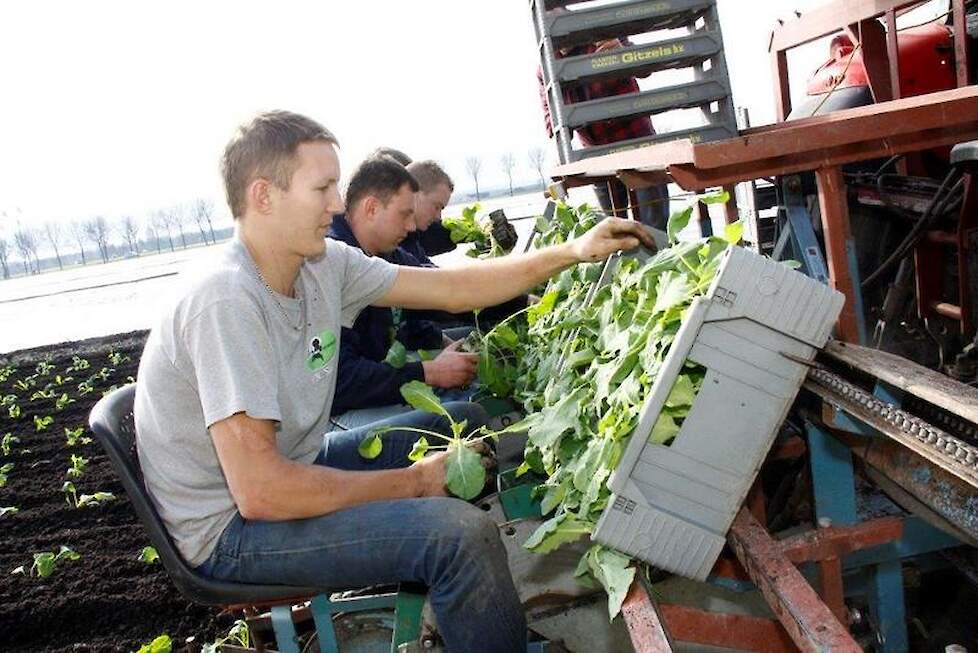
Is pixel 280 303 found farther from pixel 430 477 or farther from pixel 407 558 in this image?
pixel 407 558

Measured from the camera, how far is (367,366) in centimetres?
317

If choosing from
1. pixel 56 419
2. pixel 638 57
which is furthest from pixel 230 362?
pixel 56 419

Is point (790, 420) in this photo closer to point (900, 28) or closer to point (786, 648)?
point (786, 648)

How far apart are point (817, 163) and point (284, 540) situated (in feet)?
5.27

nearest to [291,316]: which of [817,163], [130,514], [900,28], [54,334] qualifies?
[817,163]

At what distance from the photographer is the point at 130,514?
15.5 ft

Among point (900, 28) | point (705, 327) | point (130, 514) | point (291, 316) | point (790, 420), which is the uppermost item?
point (900, 28)

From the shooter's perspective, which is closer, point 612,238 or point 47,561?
point 612,238

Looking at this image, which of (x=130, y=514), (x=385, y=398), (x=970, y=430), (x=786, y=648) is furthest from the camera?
(x=130, y=514)

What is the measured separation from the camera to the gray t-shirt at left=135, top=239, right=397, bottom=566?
5.95ft

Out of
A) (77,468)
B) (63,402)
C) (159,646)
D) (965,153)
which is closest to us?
(965,153)

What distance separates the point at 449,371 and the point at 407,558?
1493mm

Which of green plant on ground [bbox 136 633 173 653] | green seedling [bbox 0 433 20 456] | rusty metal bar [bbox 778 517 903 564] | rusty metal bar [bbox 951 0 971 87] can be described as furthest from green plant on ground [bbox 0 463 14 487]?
rusty metal bar [bbox 951 0 971 87]

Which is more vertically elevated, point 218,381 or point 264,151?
point 264,151
